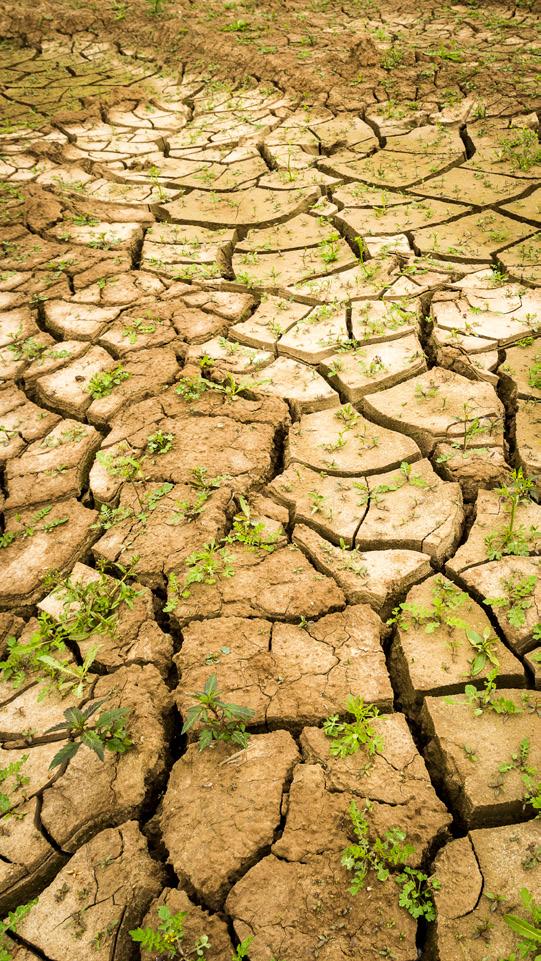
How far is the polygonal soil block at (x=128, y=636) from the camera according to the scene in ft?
5.85

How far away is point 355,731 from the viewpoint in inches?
61.3

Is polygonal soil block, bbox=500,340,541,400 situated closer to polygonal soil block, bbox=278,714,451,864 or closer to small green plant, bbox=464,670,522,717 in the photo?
small green plant, bbox=464,670,522,717

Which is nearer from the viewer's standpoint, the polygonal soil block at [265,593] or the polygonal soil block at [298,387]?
the polygonal soil block at [265,593]

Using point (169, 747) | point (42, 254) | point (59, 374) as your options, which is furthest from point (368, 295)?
point (169, 747)

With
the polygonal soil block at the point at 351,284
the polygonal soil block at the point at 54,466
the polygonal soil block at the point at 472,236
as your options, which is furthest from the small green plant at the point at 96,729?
the polygonal soil block at the point at 472,236

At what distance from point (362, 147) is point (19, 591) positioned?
3.93 meters

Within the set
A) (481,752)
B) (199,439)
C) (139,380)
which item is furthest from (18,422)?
(481,752)

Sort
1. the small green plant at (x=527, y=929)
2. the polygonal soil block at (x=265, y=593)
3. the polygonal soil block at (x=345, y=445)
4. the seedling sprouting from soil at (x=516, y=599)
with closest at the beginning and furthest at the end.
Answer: the small green plant at (x=527, y=929)
the seedling sprouting from soil at (x=516, y=599)
the polygonal soil block at (x=265, y=593)
the polygonal soil block at (x=345, y=445)

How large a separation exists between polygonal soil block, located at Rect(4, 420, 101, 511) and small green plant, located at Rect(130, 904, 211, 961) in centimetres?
149

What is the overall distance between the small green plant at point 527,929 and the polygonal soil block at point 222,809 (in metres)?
0.52

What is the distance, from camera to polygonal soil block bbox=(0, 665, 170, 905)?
1419 millimetres

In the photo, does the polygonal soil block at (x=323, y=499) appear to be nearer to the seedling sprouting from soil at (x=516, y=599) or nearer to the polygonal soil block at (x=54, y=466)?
the seedling sprouting from soil at (x=516, y=599)

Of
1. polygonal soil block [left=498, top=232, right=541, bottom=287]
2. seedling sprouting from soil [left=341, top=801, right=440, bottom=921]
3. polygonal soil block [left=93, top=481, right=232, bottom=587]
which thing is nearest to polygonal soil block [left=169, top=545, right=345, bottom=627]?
polygonal soil block [left=93, top=481, right=232, bottom=587]

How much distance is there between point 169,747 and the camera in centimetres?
160
